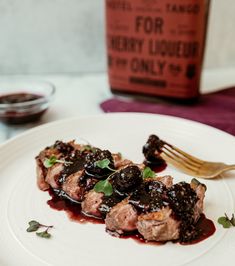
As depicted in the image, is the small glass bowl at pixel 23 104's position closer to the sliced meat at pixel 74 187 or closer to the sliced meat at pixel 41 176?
the sliced meat at pixel 41 176

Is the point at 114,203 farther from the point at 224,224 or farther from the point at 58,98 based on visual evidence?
the point at 58,98

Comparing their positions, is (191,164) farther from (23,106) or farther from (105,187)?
(23,106)

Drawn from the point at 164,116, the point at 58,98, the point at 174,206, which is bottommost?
the point at 58,98

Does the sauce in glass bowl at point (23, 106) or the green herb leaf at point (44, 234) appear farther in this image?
the sauce in glass bowl at point (23, 106)

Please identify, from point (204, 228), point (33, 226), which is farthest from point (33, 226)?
point (204, 228)

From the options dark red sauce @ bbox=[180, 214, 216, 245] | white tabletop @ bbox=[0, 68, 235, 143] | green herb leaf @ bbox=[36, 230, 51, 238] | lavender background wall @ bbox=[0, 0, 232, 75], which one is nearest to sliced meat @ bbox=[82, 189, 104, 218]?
green herb leaf @ bbox=[36, 230, 51, 238]

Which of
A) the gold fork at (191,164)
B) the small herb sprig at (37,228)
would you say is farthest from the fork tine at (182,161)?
the small herb sprig at (37,228)

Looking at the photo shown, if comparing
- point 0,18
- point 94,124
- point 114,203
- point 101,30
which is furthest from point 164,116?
point 0,18
